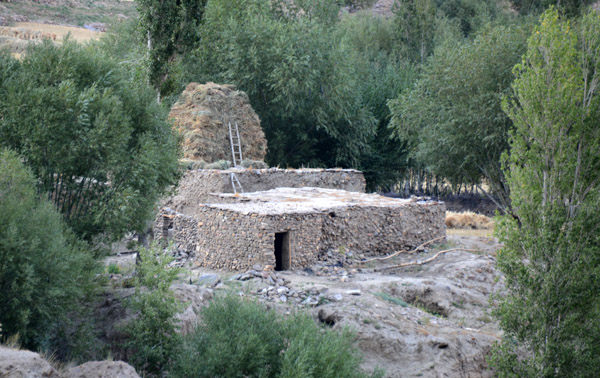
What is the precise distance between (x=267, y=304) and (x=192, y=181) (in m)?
9.90

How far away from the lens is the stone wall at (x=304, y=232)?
14.5 m

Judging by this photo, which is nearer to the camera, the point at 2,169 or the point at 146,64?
the point at 2,169

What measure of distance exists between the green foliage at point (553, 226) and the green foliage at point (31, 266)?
7726 mm

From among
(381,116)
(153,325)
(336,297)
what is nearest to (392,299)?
(336,297)

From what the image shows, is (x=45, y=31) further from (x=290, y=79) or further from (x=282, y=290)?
(x=282, y=290)

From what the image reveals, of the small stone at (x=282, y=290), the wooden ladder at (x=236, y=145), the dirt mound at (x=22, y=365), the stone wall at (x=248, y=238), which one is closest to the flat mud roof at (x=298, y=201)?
the stone wall at (x=248, y=238)

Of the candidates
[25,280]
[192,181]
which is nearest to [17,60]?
[25,280]

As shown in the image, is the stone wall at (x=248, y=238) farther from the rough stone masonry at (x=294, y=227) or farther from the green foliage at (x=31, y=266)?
the green foliage at (x=31, y=266)

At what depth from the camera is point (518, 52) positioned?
25156 millimetres

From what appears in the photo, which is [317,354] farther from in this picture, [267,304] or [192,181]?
[192,181]

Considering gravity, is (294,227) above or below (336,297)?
above

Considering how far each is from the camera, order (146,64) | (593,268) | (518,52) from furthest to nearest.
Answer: (518,52) → (146,64) → (593,268)

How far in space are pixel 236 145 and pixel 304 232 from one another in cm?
1126

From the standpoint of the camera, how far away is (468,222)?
2581 centimetres
